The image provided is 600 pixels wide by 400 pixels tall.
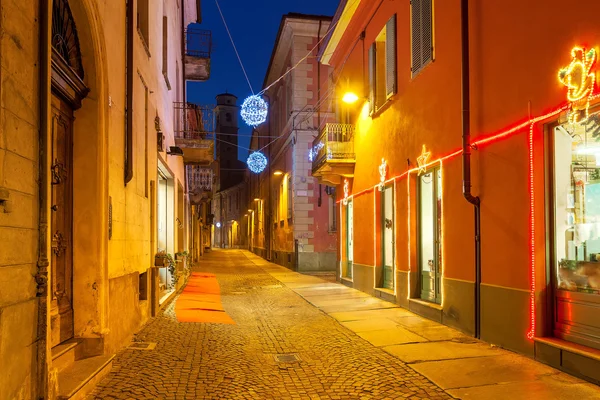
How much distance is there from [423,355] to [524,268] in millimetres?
1667

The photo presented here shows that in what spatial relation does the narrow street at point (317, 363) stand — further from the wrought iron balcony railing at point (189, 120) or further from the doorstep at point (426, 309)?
the wrought iron balcony railing at point (189, 120)

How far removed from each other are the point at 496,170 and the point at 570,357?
258 cm

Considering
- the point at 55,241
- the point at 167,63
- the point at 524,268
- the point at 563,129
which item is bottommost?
the point at 524,268

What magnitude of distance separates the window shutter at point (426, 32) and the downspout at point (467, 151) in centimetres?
143

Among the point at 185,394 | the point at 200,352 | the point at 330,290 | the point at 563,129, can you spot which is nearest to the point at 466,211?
the point at 563,129

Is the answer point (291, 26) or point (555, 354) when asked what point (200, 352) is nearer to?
point (555, 354)

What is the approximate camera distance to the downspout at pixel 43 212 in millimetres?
3926

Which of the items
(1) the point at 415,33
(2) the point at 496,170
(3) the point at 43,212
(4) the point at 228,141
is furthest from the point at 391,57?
(4) the point at 228,141

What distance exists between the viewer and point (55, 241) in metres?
5.37

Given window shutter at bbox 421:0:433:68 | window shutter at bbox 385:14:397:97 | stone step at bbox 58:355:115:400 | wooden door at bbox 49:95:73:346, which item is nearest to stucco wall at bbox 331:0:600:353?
window shutter at bbox 421:0:433:68

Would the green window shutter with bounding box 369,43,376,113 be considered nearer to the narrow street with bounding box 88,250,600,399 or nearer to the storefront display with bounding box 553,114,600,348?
the narrow street with bounding box 88,250,600,399

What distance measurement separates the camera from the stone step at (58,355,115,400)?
14.4ft

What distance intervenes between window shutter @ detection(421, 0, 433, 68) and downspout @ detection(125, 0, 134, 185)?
509 centimetres

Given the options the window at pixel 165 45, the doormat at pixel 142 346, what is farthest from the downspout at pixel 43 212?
the window at pixel 165 45
